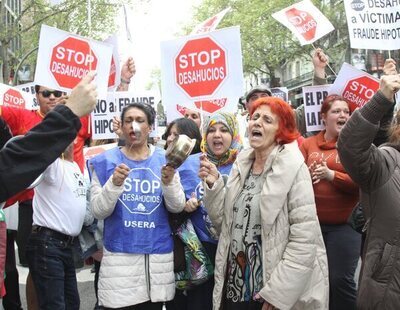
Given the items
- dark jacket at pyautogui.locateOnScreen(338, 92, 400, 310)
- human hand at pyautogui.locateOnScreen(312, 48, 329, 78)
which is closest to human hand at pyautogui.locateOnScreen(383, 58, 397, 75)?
dark jacket at pyautogui.locateOnScreen(338, 92, 400, 310)

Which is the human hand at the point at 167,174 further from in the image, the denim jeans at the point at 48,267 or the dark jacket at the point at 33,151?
the dark jacket at the point at 33,151

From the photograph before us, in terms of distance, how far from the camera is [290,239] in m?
3.19

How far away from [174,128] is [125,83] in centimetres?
124

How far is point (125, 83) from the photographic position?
5.74 m

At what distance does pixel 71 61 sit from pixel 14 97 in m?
3.30

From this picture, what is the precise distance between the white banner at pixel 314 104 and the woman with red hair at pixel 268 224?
159 centimetres

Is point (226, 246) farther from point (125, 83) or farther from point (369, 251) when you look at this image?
point (125, 83)

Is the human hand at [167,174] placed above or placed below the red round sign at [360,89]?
below

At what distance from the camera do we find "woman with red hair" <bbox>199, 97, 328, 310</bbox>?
3148mm

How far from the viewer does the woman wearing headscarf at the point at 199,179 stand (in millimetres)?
3867

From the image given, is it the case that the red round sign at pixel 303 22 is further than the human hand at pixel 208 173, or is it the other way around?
the red round sign at pixel 303 22

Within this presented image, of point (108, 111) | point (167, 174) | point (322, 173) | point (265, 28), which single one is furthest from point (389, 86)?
point (265, 28)

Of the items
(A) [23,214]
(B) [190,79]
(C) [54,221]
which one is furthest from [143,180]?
(A) [23,214]

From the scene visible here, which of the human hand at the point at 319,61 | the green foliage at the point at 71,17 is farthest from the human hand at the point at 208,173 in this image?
the green foliage at the point at 71,17
